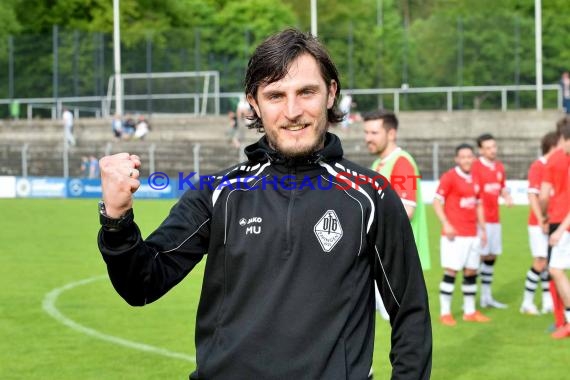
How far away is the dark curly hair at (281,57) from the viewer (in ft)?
11.3

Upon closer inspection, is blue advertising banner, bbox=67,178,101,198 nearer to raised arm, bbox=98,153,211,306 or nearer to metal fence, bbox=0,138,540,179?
metal fence, bbox=0,138,540,179

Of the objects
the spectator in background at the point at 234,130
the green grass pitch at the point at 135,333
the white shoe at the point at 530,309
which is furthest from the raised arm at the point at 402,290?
the spectator in background at the point at 234,130

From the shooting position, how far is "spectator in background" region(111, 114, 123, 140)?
40.6 meters

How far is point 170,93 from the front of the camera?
4678cm

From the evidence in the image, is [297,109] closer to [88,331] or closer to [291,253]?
[291,253]

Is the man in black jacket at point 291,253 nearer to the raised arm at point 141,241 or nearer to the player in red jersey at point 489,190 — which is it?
the raised arm at point 141,241

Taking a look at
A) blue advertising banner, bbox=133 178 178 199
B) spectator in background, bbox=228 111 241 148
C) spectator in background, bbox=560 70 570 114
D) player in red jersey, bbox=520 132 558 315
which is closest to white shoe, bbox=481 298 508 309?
player in red jersey, bbox=520 132 558 315

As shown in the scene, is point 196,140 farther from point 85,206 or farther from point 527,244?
point 527,244

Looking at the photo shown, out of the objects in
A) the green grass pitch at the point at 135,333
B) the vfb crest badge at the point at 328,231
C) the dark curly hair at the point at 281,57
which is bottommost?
the green grass pitch at the point at 135,333

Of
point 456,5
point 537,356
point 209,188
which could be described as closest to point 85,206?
point 537,356

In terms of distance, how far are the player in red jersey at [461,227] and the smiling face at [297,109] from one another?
8656mm

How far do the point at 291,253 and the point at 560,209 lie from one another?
8322 millimetres

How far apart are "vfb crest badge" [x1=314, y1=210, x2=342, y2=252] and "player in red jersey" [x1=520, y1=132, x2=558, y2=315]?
8.81m

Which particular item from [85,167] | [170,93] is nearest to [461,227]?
[85,167]
